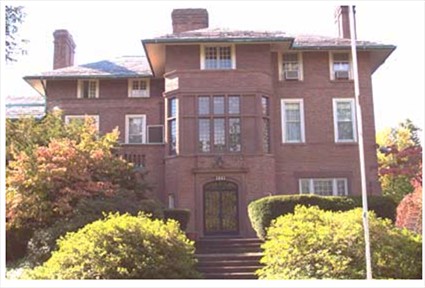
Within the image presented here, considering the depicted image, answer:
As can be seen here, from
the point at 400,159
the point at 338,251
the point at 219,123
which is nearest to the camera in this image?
the point at 338,251

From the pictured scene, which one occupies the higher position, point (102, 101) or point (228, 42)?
point (228, 42)

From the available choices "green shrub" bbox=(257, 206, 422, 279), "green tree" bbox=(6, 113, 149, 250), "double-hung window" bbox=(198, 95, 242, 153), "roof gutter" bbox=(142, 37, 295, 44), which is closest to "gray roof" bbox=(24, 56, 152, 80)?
"roof gutter" bbox=(142, 37, 295, 44)

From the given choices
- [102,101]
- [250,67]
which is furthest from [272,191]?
[102,101]

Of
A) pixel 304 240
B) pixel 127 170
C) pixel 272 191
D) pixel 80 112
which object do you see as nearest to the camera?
pixel 304 240

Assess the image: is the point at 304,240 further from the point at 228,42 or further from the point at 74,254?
the point at 228,42

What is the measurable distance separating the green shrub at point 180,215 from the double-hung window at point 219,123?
2.27 meters

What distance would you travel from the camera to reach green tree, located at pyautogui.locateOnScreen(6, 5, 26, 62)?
11.1 metres

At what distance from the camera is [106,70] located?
61.6 ft

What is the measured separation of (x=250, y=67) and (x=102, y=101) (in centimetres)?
529

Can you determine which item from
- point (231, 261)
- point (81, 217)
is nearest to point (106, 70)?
point (81, 217)

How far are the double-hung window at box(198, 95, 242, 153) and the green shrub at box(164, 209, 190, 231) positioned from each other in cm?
227

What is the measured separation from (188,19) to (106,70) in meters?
3.23

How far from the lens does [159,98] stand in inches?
730

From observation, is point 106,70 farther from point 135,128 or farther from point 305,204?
point 305,204
